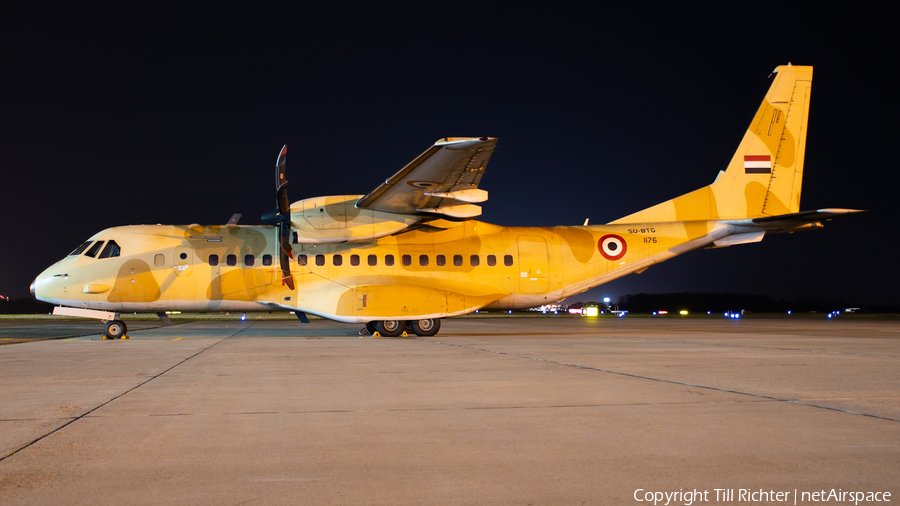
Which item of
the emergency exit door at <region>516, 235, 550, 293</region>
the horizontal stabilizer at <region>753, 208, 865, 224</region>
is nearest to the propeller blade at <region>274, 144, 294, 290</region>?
the emergency exit door at <region>516, 235, 550, 293</region>

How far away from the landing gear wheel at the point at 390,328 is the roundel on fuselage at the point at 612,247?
737cm

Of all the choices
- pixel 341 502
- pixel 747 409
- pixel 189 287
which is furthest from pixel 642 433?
pixel 189 287

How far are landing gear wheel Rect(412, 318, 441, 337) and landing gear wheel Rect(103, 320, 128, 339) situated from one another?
876cm

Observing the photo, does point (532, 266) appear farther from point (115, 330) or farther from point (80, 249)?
point (80, 249)

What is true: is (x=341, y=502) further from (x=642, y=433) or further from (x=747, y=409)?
(x=747, y=409)

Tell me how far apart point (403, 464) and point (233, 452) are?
1327 millimetres

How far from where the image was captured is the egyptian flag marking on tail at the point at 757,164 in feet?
69.9

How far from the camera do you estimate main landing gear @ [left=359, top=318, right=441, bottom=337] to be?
1870 centimetres

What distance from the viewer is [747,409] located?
5988mm

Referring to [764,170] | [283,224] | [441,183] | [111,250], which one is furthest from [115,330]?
[764,170]

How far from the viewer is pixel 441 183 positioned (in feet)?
52.8

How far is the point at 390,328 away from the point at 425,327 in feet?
3.71

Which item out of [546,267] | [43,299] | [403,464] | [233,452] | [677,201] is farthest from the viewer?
[677,201]

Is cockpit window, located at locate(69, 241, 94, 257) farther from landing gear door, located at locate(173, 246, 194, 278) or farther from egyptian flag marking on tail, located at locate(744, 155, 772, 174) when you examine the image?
egyptian flag marking on tail, located at locate(744, 155, 772, 174)
